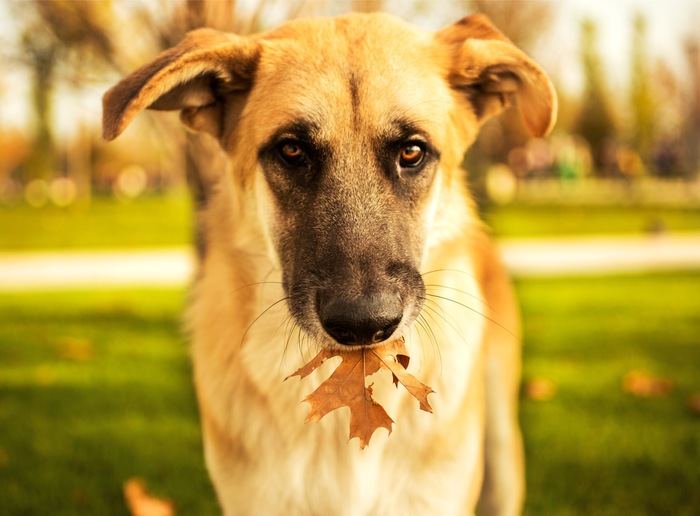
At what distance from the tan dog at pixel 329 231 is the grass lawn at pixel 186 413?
1.72m

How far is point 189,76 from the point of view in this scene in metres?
2.74

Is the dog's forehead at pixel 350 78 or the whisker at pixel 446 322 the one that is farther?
the whisker at pixel 446 322

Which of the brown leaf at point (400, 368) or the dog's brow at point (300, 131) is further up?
the dog's brow at point (300, 131)

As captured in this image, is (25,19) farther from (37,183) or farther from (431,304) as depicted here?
(37,183)

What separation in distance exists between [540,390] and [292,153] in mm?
3970

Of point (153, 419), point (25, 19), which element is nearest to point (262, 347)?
point (153, 419)

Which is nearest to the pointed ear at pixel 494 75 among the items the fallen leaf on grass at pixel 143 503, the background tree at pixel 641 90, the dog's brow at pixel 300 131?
the dog's brow at pixel 300 131

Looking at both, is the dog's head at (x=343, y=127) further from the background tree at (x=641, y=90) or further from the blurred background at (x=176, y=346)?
the background tree at (x=641, y=90)

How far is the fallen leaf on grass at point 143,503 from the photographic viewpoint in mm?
4207

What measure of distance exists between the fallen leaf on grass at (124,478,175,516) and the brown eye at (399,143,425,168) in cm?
257

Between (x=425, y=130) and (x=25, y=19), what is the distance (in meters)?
7.20

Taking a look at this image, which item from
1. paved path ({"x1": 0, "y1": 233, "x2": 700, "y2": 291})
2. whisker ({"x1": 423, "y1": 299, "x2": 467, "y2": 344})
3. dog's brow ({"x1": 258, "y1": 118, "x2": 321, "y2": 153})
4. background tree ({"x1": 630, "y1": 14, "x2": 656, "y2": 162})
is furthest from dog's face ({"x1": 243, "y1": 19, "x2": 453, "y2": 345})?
background tree ({"x1": 630, "y1": 14, "x2": 656, "y2": 162})

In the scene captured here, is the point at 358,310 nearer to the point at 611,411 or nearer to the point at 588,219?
the point at 611,411

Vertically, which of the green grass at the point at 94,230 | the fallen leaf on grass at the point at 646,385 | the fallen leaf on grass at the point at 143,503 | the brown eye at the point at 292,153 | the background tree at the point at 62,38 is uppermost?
the background tree at the point at 62,38
